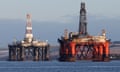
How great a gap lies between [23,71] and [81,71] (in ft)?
30.4

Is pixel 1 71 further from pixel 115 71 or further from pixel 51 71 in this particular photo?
pixel 115 71

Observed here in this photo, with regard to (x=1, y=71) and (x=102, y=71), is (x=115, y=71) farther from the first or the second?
(x=1, y=71)

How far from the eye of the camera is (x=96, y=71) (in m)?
145

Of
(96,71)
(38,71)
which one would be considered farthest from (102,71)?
(38,71)

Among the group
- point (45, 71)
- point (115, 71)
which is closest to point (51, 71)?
point (45, 71)

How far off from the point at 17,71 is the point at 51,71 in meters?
5.51

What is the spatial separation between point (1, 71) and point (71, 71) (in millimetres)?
11443

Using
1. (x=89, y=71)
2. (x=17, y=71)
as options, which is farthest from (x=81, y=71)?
(x=17, y=71)

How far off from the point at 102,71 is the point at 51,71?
814 cm

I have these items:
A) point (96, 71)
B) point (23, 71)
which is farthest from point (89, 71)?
point (23, 71)

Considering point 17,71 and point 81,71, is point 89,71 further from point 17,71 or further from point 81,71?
point 17,71

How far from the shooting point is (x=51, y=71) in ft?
475

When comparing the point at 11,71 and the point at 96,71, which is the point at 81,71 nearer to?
the point at 96,71

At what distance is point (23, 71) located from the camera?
475ft
